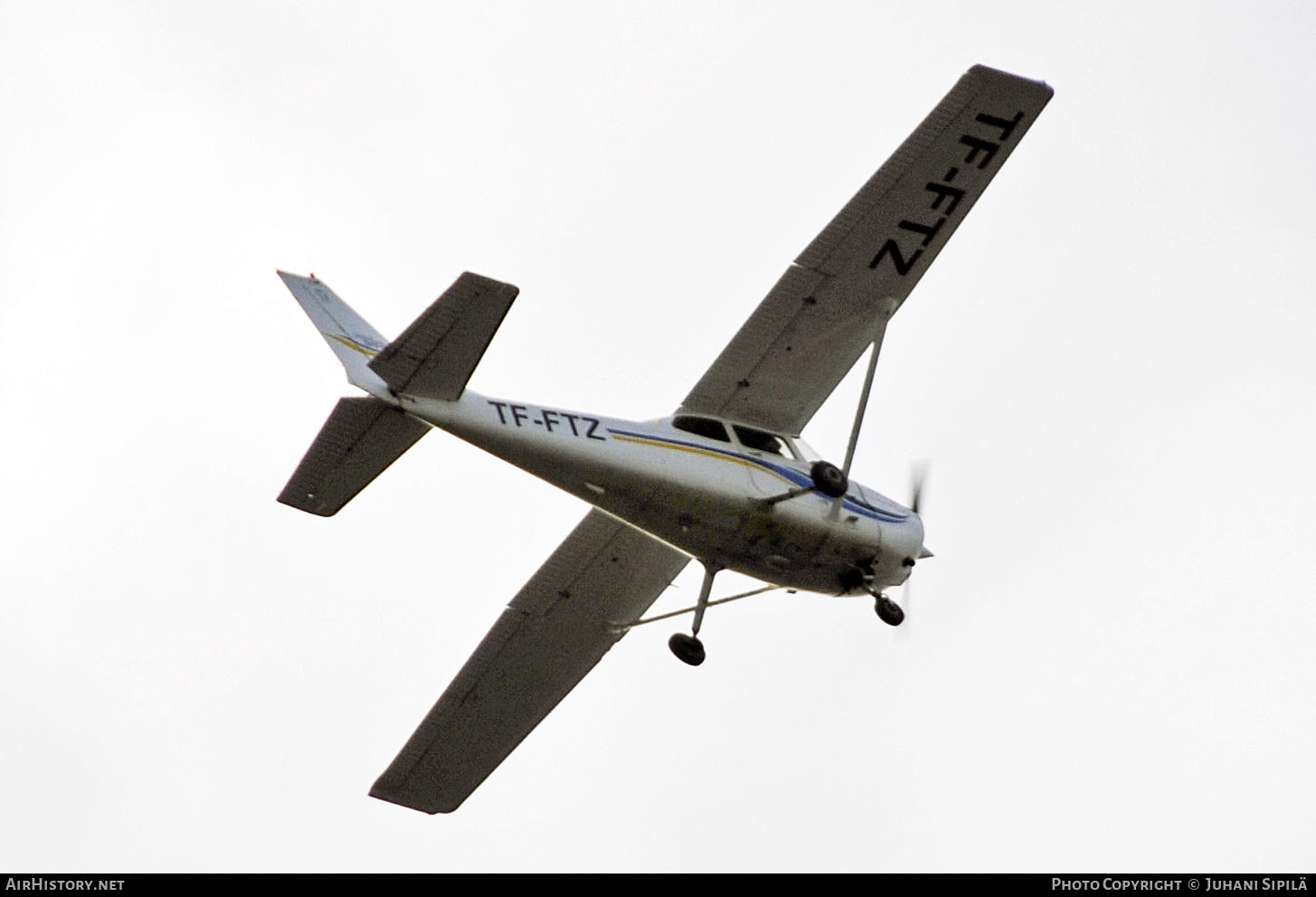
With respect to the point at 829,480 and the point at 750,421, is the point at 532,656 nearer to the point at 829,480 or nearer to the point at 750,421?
the point at 750,421

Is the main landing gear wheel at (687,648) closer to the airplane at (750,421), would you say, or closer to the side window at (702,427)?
the airplane at (750,421)

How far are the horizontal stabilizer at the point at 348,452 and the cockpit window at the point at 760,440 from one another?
3.56 metres

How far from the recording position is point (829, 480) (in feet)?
66.1

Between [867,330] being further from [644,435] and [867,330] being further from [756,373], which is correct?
[644,435]

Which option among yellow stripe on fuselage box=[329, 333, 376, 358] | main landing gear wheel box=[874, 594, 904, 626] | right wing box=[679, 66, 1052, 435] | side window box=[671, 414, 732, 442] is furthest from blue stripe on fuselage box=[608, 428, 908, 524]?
yellow stripe on fuselage box=[329, 333, 376, 358]

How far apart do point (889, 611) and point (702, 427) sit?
8.66ft

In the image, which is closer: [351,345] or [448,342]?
[448,342]

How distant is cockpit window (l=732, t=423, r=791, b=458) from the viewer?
20.5 meters

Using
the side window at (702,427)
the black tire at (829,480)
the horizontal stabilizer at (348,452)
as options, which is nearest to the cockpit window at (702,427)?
the side window at (702,427)

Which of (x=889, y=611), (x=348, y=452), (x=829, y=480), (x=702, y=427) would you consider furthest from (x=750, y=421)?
(x=348, y=452)

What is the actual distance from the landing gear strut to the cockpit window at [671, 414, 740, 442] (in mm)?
1295

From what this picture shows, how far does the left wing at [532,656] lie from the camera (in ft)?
72.0

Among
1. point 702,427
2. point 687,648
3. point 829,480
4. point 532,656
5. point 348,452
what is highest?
point 348,452
